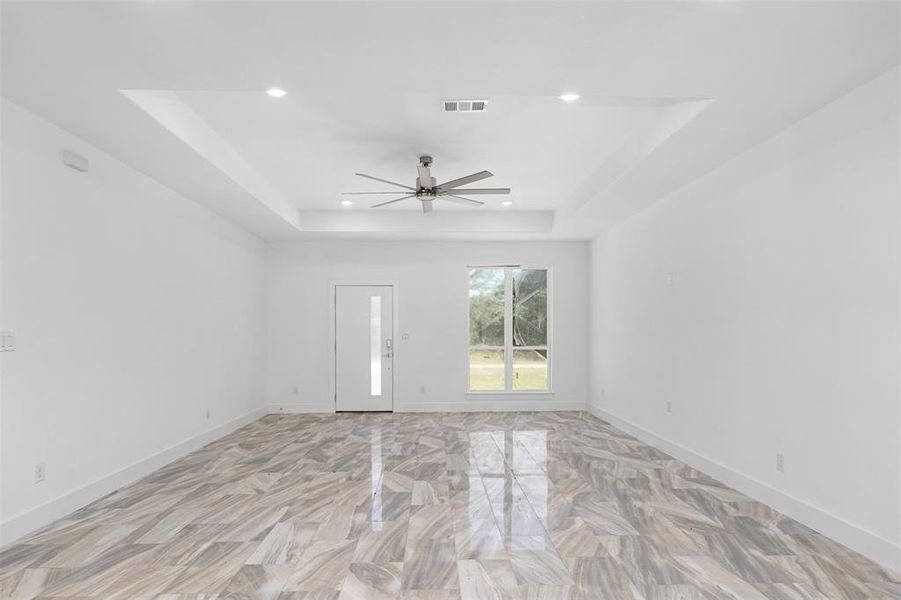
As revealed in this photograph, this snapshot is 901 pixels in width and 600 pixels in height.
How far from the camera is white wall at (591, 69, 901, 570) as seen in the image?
2.74 meters

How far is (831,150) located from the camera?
3076 mm

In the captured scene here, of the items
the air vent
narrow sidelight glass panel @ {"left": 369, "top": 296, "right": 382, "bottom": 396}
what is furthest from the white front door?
the air vent

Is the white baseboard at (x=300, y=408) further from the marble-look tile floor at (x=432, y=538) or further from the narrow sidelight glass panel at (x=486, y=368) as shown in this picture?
the marble-look tile floor at (x=432, y=538)

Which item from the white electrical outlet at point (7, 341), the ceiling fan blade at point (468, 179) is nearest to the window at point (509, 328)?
the ceiling fan blade at point (468, 179)

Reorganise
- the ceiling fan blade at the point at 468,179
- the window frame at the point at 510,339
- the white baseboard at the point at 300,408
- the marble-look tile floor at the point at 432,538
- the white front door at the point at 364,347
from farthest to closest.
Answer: the window frame at the point at 510,339
the white front door at the point at 364,347
the white baseboard at the point at 300,408
the ceiling fan blade at the point at 468,179
the marble-look tile floor at the point at 432,538

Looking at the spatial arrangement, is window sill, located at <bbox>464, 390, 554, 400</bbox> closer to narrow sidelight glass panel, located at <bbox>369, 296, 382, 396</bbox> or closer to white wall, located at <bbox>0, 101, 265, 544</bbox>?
narrow sidelight glass panel, located at <bbox>369, 296, 382, 396</bbox>

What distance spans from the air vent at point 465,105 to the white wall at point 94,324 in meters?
2.67

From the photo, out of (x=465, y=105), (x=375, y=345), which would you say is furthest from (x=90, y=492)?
(x=375, y=345)

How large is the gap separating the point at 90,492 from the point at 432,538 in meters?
2.61

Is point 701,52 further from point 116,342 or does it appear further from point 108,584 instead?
point 116,342

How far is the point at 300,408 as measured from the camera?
25.1 ft

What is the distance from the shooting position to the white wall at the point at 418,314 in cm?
768

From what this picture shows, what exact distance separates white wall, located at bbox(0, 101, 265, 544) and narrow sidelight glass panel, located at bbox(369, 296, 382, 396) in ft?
8.04

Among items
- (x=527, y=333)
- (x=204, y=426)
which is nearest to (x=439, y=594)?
(x=204, y=426)
